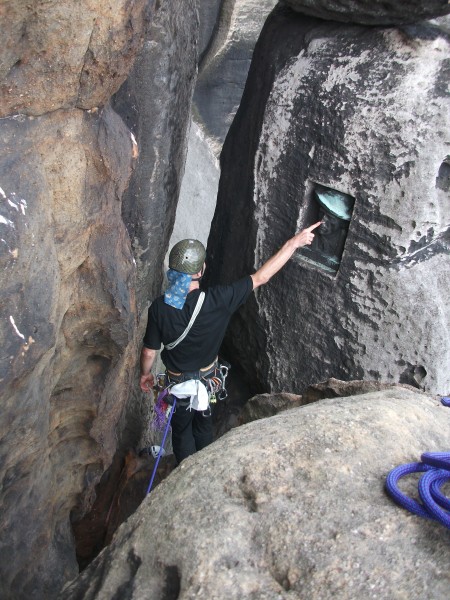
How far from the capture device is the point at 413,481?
1530mm

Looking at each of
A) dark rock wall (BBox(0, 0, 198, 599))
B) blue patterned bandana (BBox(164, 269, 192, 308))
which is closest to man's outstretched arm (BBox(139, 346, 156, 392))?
dark rock wall (BBox(0, 0, 198, 599))

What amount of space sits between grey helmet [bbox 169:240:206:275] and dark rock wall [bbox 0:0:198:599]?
0.31 m

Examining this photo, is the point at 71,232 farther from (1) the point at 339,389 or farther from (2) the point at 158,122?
(1) the point at 339,389

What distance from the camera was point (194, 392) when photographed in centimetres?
346

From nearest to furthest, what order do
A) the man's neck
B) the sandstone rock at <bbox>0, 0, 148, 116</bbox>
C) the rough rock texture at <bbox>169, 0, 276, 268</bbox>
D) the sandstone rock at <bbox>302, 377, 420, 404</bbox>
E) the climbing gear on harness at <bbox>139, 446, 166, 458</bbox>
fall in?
the sandstone rock at <bbox>0, 0, 148, 116</bbox> → the sandstone rock at <bbox>302, 377, 420, 404</bbox> → the man's neck → the climbing gear on harness at <bbox>139, 446, 166, 458</bbox> → the rough rock texture at <bbox>169, 0, 276, 268</bbox>

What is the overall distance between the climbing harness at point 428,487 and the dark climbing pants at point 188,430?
2140mm

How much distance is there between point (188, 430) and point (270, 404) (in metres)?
0.97

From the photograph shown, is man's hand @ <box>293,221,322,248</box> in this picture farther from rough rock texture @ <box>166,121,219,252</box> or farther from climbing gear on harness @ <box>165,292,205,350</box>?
rough rock texture @ <box>166,121,219,252</box>

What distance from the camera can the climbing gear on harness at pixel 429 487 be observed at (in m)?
1.38

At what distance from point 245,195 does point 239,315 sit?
700mm

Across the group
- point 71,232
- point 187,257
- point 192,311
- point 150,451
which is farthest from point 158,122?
point 150,451

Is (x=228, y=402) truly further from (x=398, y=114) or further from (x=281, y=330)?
(x=398, y=114)

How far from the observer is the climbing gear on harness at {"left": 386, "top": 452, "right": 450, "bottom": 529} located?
1.38 metres

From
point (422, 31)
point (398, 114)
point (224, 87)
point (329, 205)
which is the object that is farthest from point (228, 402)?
point (224, 87)
